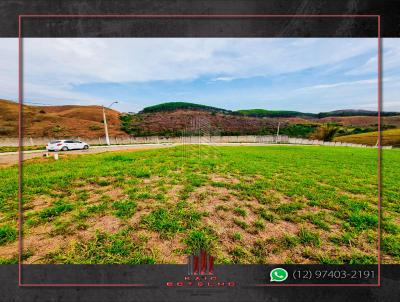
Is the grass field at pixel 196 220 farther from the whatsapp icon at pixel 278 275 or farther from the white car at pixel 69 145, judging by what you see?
the white car at pixel 69 145

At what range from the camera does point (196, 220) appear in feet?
5.32

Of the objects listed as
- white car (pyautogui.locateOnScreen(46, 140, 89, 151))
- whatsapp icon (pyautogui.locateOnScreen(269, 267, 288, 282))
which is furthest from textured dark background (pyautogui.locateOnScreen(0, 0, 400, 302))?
white car (pyautogui.locateOnScreen(46, 140, 89, 151))

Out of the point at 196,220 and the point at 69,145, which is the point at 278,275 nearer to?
the point at 196,220

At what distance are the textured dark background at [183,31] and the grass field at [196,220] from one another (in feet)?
0.33

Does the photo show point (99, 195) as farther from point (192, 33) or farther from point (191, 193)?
point (192, 33)

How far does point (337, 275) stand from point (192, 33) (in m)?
2.21

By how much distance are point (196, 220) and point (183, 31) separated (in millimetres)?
1701

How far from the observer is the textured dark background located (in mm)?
1221

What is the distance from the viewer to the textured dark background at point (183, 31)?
122cm

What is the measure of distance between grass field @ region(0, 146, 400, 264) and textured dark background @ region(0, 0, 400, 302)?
0.33ft

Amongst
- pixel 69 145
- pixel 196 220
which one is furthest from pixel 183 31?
pixel 69 145

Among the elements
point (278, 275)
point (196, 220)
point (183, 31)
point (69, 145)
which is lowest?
point (278, 275)

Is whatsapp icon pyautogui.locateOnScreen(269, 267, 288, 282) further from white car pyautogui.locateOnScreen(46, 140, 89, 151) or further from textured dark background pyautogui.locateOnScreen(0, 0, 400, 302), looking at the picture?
white car pyautogui.locateOnScreen(46, 140, 89, 151)

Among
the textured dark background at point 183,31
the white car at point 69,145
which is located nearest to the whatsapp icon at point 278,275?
the textured dark background at point 183,31
